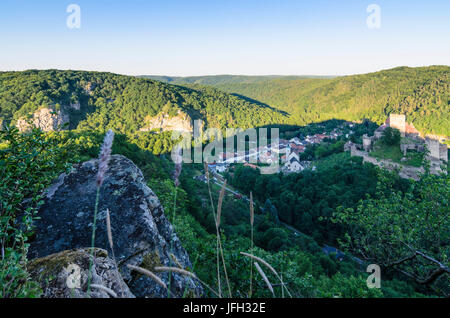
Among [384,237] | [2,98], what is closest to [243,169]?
[384,237]

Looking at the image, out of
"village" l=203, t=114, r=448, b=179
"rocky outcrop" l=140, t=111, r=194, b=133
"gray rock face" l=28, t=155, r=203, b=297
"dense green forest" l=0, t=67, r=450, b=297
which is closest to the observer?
"gray rock face" l=28, t=155, r=203, b=297

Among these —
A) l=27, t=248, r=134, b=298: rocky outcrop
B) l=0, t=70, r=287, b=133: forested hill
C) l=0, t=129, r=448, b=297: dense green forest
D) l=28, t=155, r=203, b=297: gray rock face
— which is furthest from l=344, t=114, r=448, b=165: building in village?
l=0, t=70, r=287, b=133: forested hill

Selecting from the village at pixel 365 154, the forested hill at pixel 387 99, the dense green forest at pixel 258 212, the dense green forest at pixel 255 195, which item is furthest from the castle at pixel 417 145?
the forested hill at pixel 387 99

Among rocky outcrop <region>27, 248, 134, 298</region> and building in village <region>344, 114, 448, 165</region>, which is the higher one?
rocky outcrop <region>27, 248, 134, 298</region>

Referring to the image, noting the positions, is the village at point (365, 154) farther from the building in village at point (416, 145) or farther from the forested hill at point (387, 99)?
the forested hill at point (387, 99)

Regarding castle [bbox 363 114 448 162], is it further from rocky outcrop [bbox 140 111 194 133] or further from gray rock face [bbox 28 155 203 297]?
rocky outcrop [bbox 140 111 194 133]

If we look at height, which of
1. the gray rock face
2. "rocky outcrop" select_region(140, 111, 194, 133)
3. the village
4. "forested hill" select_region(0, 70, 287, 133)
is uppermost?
"forested hill" select_region(0, 70, 287, 133)
